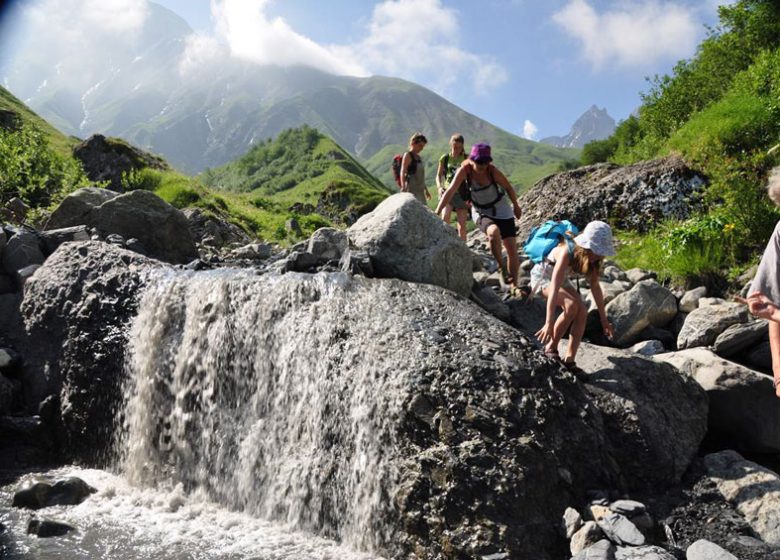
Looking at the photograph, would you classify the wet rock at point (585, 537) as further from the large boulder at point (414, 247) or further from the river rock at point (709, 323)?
the river rock at point (709, 323)

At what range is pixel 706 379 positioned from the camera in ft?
26.7

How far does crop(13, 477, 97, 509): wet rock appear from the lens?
26.0 ft

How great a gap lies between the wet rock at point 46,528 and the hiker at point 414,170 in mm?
9825

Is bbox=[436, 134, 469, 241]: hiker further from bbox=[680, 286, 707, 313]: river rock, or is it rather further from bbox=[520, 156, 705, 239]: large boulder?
bbox=[520, 156, 705, 239]: large boulder

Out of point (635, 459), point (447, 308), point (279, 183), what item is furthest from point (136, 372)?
point (279, 183)

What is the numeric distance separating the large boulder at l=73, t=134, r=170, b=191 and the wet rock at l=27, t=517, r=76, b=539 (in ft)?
90.6

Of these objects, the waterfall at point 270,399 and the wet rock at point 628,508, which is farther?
the waterfall at point 270,399

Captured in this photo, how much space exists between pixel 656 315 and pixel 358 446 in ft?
21.6

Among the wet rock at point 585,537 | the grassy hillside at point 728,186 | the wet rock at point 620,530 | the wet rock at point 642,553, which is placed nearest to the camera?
the wet rock at point 642,553

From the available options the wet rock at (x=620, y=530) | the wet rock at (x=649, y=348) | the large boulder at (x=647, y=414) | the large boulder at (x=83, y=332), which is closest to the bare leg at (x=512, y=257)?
the wet rock at (x=649, y=348)

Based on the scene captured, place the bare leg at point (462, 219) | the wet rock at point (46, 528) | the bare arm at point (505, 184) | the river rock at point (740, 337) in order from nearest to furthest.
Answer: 1. the wet rock at point (46, 528)
2. the river rock at point (740, 337)
3. the bare arm at point (505, 184)
4. the bare leg at point (462, 219)

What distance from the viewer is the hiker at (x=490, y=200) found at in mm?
10422

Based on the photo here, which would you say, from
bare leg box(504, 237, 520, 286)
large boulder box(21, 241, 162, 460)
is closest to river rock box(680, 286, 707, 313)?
bare leg box(504, 237, 520, 286)

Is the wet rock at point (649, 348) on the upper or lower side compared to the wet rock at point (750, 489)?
upper
